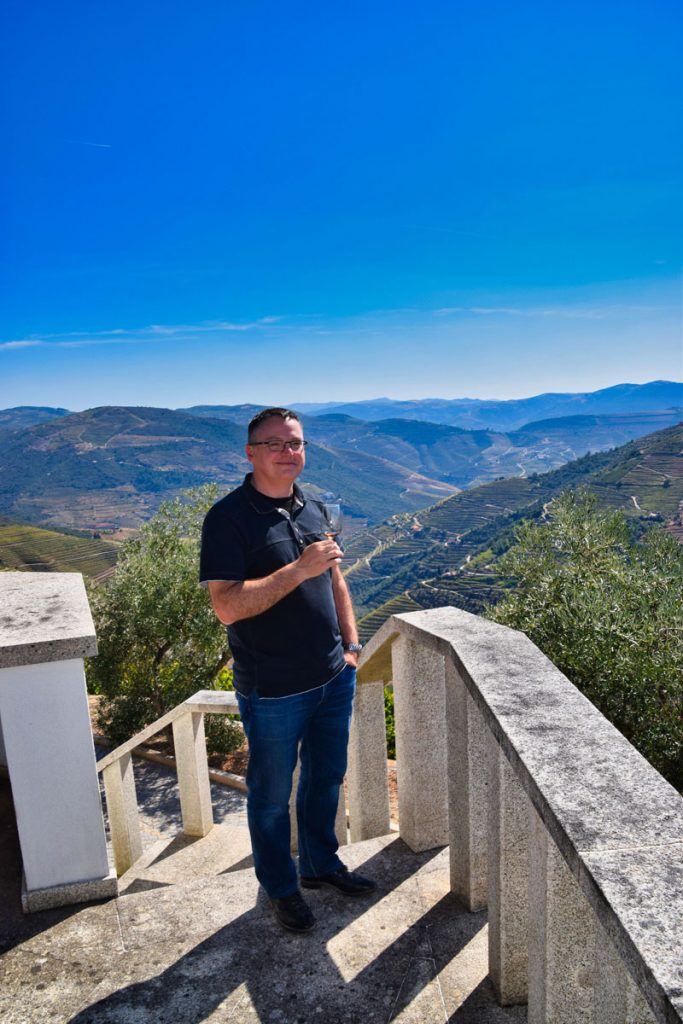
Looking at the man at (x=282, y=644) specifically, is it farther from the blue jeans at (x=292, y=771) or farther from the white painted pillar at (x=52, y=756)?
the white painted pillar at (x=52, y=756)

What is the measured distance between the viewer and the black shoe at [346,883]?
263cm

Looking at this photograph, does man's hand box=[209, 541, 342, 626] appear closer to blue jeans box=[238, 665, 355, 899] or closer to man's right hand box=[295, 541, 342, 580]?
man's right hand box=[295, 541, 342, 580]

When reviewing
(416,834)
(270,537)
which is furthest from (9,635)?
(416,834)

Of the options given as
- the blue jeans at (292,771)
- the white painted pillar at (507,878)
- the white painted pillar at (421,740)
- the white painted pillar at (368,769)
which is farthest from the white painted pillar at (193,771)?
the white painted pillar at (507,878)

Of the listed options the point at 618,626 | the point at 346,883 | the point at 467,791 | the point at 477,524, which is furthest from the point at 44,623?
the point at 477,524

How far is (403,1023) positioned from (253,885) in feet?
3.34

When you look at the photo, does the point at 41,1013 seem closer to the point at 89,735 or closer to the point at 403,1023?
the point at 89,735

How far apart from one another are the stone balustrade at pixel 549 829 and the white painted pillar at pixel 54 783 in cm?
125

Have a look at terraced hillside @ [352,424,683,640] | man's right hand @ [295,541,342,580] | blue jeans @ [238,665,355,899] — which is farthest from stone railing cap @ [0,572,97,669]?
terraced hillside @ [352,424,683,640]

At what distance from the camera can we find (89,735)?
2564mm

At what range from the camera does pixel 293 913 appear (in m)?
2.47

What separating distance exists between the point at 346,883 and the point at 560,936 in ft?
5.19

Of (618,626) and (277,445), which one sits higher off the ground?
(277,445)

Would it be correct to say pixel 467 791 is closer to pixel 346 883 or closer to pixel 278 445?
pixel 346 883
